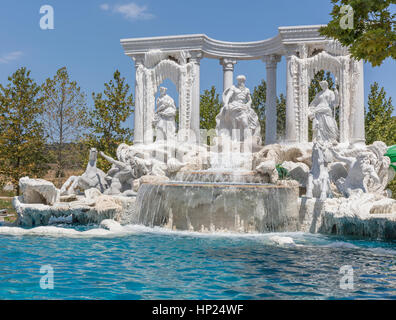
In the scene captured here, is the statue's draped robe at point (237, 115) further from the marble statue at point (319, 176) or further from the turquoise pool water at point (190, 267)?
the turquoise pool water at point (190, 267)

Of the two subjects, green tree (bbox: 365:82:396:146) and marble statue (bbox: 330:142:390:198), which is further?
green tree (bbox: 365:82:396:146)

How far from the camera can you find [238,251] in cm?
678

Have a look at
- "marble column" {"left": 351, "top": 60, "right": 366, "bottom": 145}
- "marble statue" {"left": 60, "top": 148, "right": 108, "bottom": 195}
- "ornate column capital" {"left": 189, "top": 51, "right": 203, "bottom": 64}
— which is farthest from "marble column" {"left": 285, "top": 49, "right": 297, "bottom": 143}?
"marble statue" {"left": 60, "top": 148, "right": 108, "bottom": 195}

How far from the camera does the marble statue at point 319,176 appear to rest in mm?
10328

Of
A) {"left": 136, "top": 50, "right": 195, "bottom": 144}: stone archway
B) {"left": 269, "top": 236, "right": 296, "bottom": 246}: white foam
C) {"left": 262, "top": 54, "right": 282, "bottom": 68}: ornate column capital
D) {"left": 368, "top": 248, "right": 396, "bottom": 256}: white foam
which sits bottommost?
{"left": 368, "top": 248, "right": 396, "bottom": 256}: white foam

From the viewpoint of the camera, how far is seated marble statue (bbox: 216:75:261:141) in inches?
599

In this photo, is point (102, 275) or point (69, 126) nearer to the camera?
point (102, 275)

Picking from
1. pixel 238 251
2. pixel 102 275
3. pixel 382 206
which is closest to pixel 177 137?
pixel 382 206

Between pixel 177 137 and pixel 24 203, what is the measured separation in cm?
681

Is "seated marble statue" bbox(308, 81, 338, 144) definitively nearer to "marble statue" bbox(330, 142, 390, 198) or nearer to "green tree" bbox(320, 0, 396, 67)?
"marble statue" bbox(330, 142, 390, 198)

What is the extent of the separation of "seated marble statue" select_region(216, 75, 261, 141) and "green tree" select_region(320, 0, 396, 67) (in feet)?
27.4

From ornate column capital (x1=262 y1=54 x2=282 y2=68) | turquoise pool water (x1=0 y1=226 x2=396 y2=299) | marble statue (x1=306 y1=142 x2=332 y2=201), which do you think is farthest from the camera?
ornate column capital (x1=262 y1=54 x2=282 y2=68)

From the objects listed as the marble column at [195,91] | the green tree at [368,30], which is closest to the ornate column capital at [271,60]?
the marble column at [195,91]

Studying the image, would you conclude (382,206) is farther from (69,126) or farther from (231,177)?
Answer: (69,126)
